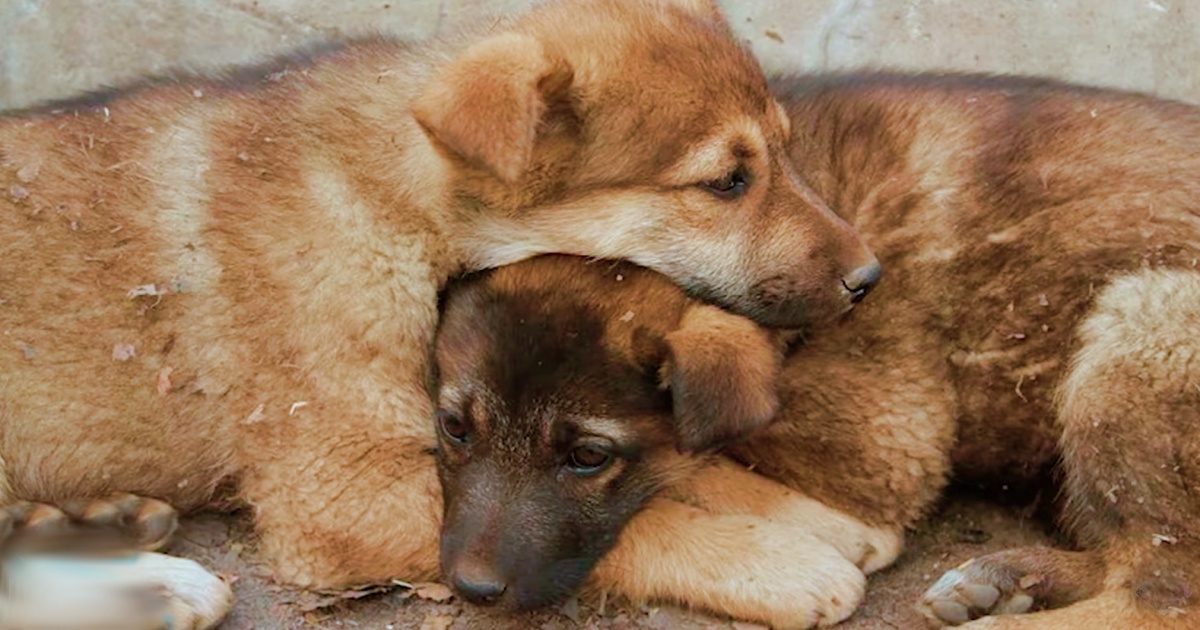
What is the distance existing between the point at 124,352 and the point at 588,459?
138 centimetres

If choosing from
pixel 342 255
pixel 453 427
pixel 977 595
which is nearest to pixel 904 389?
pixel 977 595

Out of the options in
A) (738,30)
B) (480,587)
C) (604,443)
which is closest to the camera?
(480,587)

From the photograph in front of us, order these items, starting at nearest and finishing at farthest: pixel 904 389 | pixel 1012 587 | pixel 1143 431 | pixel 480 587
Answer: pixel 480 587 → pixel 1143 431 → pixel 1012 587 → pixel 904 389

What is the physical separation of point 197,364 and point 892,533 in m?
2.10

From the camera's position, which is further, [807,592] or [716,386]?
[807,592]

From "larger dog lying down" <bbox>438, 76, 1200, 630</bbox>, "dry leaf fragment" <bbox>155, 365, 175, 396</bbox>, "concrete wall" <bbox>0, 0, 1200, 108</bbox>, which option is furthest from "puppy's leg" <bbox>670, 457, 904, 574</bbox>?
"concrete wall" <bbox>0, 0, 1200, 108</bbox>

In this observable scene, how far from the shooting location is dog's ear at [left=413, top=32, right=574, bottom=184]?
389 centimetres

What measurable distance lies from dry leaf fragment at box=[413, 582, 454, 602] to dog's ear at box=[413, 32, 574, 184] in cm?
117

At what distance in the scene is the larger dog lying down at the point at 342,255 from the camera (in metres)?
4.25

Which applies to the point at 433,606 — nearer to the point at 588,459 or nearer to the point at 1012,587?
the point at 588,459

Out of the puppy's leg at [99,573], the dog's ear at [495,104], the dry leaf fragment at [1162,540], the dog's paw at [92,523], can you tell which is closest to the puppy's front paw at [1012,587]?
the dry leaf fragment at [1162,540]

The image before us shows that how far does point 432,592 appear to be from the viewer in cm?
427

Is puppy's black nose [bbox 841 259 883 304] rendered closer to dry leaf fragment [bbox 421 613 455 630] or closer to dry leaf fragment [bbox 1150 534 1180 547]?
dry leaf fragment [bbox 1150 534 1180 547]

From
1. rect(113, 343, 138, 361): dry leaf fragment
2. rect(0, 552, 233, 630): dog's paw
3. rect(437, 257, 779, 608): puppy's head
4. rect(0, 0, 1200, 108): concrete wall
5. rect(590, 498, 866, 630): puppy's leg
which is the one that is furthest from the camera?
rect(0, 0, 1200, 108): concrete wall
